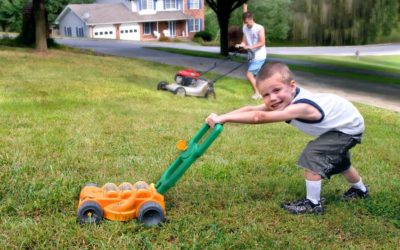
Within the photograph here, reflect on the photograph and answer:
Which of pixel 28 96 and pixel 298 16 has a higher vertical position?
pixel 298 16

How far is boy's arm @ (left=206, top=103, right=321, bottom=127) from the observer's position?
3127 mm

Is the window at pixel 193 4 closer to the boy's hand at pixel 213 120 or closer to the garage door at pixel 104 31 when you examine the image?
the garage door at pixel 104 31

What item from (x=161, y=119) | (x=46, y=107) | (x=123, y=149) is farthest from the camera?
(x=46, y=107)

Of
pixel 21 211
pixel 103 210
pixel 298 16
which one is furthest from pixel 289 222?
pixel 298 16

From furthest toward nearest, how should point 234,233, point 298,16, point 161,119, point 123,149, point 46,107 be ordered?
point 298,16 → point 46,107 → point 161,119 → point 123,149 → point 234,233

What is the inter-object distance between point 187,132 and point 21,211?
3035mm

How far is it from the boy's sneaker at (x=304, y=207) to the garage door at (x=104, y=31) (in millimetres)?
52526

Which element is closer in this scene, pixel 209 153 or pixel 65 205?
pixel 65 205

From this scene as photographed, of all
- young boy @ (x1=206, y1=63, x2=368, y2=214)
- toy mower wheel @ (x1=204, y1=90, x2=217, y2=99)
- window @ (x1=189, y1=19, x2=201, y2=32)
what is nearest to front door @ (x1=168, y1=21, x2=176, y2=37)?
window @ (x1=189, y1=19, x2=201, y2=32)

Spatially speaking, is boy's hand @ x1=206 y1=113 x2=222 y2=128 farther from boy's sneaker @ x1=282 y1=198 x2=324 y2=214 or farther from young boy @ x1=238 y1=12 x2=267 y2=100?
young boy @ x1=238 y1=12 x2=267 y2=100

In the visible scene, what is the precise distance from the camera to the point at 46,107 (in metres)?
7.45

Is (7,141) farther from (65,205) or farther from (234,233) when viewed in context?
(234,233)

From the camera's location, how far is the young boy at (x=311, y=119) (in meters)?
3.23

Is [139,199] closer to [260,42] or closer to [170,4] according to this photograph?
[260,42]
